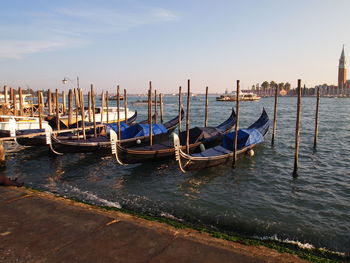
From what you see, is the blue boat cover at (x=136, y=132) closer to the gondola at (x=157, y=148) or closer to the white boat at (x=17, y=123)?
the gondola at (x=157, y=148)

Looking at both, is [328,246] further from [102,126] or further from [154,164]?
[102,126]

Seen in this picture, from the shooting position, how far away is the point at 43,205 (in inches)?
240

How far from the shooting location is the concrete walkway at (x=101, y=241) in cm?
418

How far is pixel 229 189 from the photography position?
1052cm

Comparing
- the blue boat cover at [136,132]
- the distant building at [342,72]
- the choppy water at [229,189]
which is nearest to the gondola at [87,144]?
the blue boat cover at [136,132]

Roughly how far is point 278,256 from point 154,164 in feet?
31.1

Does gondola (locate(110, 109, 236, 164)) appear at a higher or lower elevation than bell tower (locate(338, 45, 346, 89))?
lower

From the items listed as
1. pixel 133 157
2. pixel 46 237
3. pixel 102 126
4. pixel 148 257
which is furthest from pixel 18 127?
pixel 148 257

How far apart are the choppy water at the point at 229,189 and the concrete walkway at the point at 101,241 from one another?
284 centimetres

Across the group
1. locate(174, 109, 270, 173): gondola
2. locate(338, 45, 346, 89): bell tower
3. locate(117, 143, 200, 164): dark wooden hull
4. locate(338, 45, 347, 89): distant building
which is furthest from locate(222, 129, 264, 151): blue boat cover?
locate(338, 45, 346, 89): bell tower

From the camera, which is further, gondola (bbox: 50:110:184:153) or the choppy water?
gondola (bbox: 50:110:184:153)

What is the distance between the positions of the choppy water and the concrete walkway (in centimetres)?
284

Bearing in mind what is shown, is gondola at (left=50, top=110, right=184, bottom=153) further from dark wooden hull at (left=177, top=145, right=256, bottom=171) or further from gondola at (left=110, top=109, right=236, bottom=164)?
dark wooden hull at (left=177, top=145, right=256, bottom=171)

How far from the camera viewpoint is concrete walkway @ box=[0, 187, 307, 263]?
4.18 meters
